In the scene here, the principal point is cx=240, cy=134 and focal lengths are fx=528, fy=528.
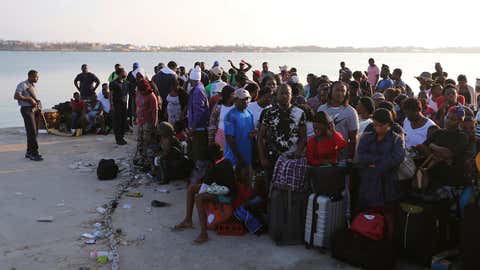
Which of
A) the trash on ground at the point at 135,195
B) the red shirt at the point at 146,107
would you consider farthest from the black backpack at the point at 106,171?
the trash on ground at the point at 135,195

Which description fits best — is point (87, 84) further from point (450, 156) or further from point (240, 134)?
point (450, 156)

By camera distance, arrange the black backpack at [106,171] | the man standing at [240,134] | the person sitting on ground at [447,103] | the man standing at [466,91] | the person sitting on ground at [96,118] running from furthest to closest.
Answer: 1. the person sitting on ground at [96,118]
2. the man standing at [466,91]
3. the black backpack at [106,171]
4. the person sitting on ground at [447,103]
5. the man standing at [240,134]

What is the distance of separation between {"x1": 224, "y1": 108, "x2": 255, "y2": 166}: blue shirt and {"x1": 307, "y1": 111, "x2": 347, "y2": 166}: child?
1.03 meters

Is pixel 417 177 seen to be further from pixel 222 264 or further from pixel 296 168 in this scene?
pixel 222 264

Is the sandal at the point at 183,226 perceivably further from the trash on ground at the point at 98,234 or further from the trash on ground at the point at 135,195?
the trash on ground at the point at 135,195

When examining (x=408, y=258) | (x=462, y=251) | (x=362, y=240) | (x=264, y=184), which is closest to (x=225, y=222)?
(x=264, y=184)

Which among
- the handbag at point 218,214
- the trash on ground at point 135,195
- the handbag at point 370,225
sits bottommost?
the trash on ground at point 135,195

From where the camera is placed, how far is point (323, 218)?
5738 millimetres

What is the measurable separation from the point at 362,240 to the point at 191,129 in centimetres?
393

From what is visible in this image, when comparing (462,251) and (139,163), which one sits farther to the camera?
(139,163)

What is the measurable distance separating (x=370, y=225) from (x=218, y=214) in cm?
189

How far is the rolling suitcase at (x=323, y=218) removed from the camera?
5.73m

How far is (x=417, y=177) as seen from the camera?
5477mm

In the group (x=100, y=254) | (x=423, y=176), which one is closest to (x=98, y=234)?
(x=100, y=254)
